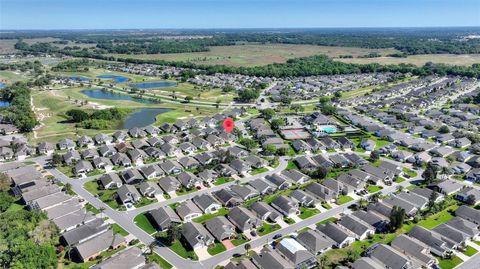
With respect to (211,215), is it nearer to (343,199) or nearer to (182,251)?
(182,251)

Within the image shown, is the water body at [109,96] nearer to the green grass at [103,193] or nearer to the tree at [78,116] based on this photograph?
the tree at [78,116]

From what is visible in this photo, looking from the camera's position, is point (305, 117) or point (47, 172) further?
point (305, 117)

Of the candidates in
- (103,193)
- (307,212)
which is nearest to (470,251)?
(307,212)

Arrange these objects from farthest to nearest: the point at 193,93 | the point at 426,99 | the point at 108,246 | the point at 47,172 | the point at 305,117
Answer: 1. the point at 193,93
2. the point at 426,99
3. the point at 305,117
4. the point at 47,172
5. the point at 108,246

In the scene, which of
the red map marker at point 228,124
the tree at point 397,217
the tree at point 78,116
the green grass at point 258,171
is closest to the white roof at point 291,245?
the tree at point 397,217

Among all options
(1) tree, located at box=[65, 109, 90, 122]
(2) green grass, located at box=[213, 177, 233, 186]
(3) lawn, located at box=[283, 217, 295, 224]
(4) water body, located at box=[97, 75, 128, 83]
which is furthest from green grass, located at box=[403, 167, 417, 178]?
(4) water body, located at box=[97, 75, 128, 83]

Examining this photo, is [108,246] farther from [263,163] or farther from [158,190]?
[263,163]

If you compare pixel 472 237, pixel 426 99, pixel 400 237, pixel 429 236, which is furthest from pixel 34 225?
pixel 426 99
